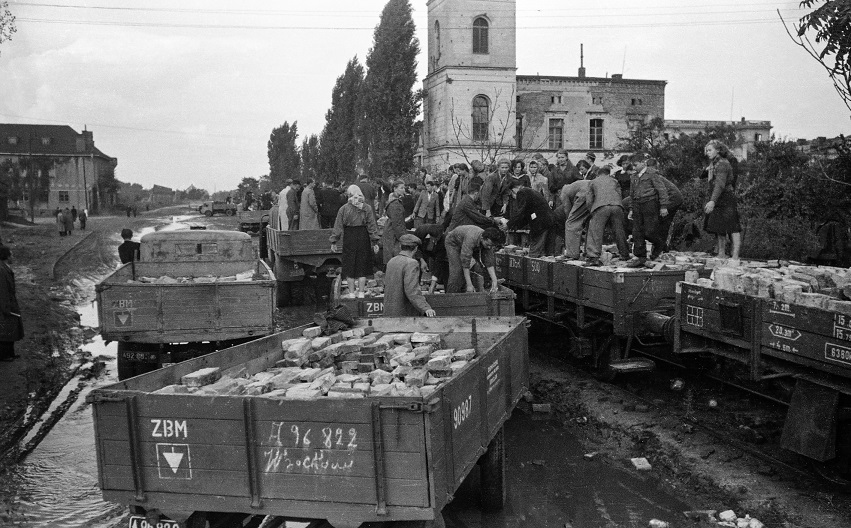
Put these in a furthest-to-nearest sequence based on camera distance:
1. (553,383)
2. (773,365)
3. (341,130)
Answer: (341,130)
(553,383)
(773,365)

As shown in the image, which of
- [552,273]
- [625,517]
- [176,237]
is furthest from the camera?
[176,237]

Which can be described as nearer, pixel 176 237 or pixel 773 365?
pixel 773 365

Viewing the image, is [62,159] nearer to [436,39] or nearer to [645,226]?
[436,39]

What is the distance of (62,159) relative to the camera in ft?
284

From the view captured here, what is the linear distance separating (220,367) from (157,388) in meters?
0.73

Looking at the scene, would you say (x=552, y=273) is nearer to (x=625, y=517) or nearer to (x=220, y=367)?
(x=625, y=517)

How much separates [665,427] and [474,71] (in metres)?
41.1

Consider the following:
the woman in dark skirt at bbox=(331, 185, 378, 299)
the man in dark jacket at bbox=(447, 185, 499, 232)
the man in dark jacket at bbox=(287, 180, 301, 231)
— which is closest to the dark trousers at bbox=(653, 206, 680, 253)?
the man in dark jacket at bbox=(447, 185, 499, 232)

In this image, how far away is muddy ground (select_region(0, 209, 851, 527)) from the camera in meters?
7.24

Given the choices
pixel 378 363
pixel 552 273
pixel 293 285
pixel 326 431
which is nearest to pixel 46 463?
pixel 378 363

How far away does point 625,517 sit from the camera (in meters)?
6.99

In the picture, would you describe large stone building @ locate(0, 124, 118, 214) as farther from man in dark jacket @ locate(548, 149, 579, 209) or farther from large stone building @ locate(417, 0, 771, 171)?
man in dark jacket @ locate(548, 149, 579, 209)

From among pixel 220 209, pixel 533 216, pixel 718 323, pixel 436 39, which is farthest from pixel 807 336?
pixel 220 209

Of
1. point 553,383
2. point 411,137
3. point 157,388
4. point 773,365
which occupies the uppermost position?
point 411,137
